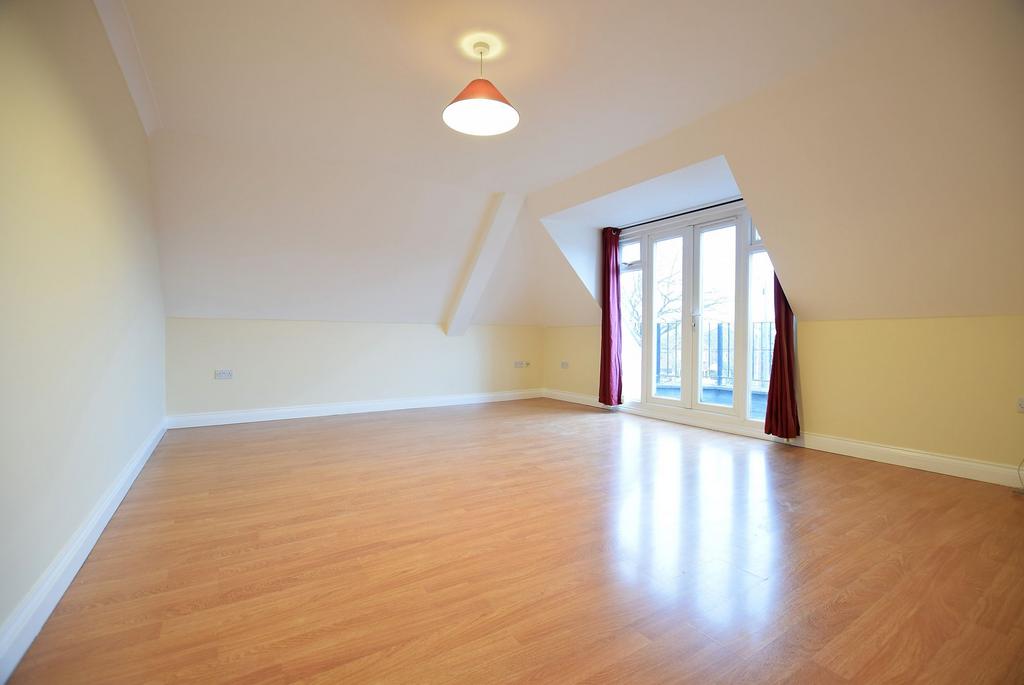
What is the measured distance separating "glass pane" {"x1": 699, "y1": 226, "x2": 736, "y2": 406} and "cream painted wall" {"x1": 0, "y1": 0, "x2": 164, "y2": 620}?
5322 mm

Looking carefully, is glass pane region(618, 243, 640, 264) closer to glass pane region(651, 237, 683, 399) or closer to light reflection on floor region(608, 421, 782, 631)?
glass pane region(651, 237, 683, 399)

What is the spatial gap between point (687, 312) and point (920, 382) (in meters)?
2.27

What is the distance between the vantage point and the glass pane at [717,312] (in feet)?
16.9

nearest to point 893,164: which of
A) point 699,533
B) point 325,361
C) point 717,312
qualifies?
point 717,312

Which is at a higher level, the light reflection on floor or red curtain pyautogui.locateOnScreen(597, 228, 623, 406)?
red curtain pyautogui.locateOnScreen(597, 228, 623, 406)

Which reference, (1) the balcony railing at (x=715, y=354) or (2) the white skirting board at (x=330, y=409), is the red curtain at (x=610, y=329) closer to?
(1) the balcony railing at (x=715, y=354)

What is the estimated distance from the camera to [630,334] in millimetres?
6566

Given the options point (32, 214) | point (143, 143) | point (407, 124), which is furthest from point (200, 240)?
point (32, 214)

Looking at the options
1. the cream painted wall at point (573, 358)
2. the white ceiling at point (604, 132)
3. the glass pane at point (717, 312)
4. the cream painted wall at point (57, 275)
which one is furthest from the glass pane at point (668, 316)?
the cream painted wall at point (57, 275)

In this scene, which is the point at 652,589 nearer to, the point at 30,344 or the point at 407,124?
the point at 30,344

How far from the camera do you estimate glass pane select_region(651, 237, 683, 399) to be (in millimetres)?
5773

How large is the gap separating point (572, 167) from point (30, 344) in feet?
13.6

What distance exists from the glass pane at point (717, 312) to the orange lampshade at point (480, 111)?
351 cm

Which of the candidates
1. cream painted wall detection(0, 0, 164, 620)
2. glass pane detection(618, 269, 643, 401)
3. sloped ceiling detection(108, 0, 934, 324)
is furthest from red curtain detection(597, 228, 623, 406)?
cream painted wall detection(0, 0, 164, 620)
